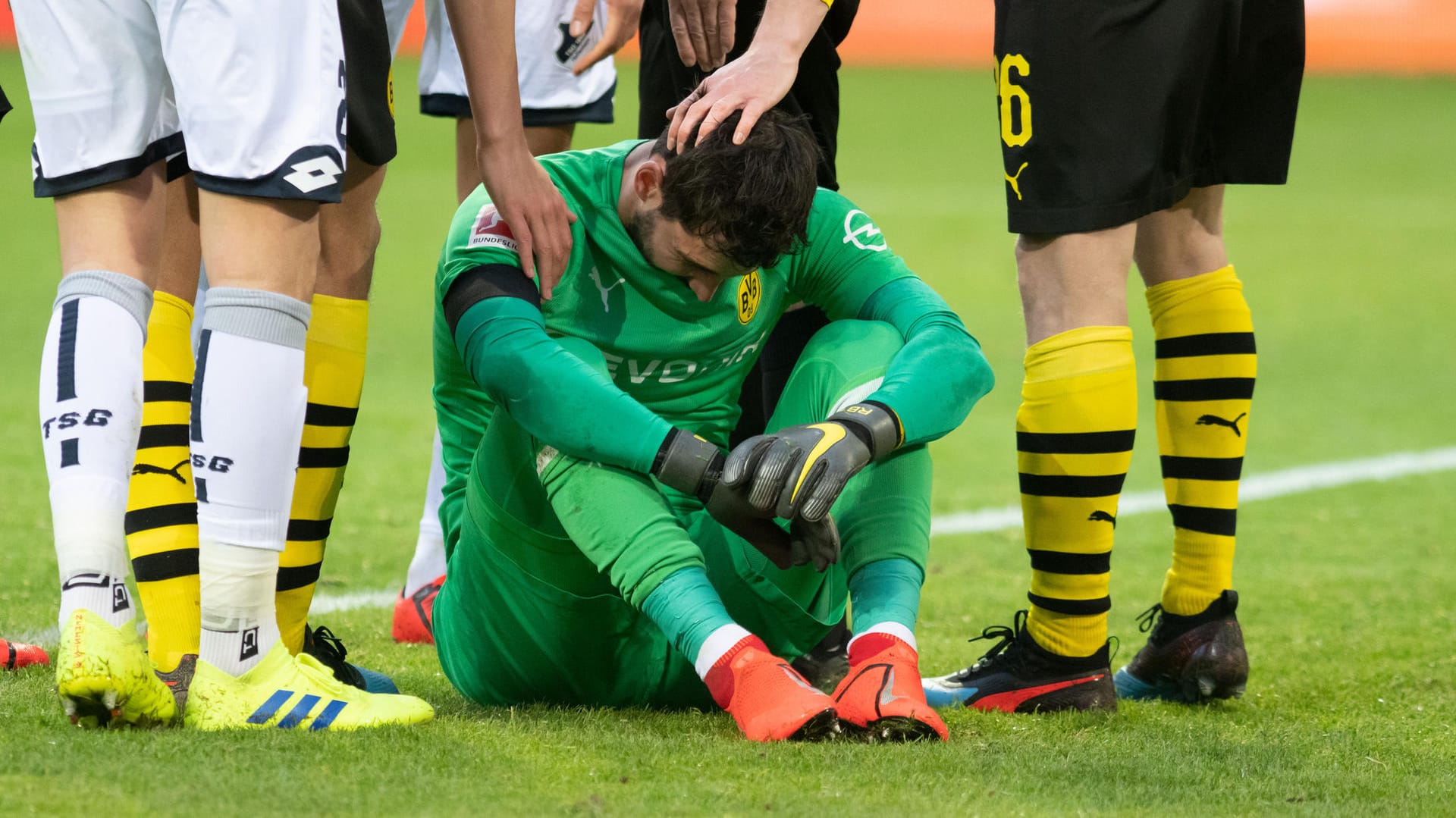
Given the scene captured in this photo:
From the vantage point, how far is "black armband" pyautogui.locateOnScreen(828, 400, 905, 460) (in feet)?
7.45

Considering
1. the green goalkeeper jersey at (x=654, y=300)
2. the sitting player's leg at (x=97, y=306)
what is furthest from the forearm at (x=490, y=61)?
the sitting player's leg at (x=97, y=306)

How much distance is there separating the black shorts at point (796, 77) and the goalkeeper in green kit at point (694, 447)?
2.01 ft

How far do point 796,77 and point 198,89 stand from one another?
1.26 metres

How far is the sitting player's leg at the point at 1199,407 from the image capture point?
9.46ft

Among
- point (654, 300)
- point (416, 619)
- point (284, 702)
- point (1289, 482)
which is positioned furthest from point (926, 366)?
point (1289, 482)

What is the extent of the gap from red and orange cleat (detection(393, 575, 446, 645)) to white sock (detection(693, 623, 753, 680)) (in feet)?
3.74

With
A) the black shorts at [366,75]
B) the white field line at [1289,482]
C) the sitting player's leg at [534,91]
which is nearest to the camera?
the black shorts at [366,75]

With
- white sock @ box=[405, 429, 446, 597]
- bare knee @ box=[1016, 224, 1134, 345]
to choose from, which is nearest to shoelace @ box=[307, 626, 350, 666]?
white sock @ box=[405, 429, 446, 597]

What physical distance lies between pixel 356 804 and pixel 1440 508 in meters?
4.07

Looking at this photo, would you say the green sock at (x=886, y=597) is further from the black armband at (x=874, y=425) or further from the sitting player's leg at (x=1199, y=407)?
the sitting player's leg at (x=1199, y=407)

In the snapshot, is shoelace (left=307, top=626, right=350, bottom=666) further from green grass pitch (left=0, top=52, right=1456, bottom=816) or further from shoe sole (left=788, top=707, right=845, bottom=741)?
shoe sole (left=788, top=707, right=845, bottom=741)

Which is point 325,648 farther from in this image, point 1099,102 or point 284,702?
point 1099,102

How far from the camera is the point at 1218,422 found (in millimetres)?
2893

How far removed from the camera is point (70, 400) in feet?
6.89
